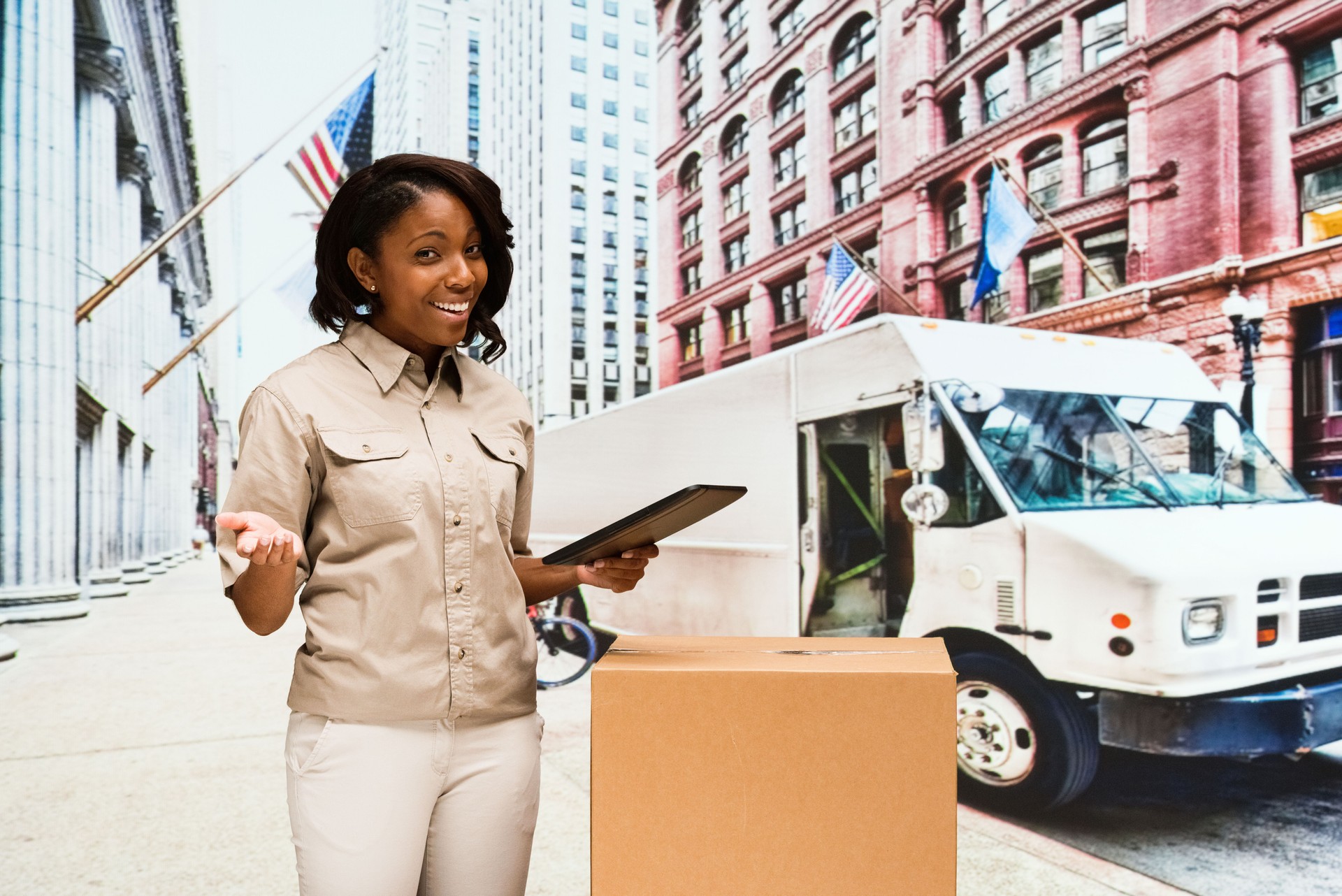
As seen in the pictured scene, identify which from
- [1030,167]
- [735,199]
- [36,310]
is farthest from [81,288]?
[1030,167]

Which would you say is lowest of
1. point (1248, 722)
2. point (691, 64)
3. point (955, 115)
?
point (1248, 722)

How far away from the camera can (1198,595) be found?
283 cm

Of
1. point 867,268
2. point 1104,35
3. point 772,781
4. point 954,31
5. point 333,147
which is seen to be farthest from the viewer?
point 333,147

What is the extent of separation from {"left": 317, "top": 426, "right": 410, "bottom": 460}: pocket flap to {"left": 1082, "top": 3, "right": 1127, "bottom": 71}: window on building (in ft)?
10.1

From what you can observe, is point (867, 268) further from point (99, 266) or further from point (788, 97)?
point (99, 266)

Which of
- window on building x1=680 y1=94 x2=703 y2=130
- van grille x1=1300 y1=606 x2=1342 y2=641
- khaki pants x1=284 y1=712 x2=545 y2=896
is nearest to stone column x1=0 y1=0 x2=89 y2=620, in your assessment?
window on building x1=680 y1=94 x2=703 y2=130

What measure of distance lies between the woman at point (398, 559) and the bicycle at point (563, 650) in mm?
4097

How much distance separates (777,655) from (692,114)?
4.08m

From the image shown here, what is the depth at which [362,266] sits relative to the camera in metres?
1.36

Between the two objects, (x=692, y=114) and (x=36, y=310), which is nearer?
(x=692, y=114)

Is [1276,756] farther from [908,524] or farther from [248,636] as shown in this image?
[248,636]

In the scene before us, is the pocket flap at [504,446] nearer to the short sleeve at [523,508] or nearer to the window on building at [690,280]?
the short sleeve at [523,508]

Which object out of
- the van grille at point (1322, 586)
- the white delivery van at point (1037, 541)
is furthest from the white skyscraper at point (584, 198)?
the van grille at point (1322, 586)

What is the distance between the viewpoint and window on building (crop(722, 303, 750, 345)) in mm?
4555
